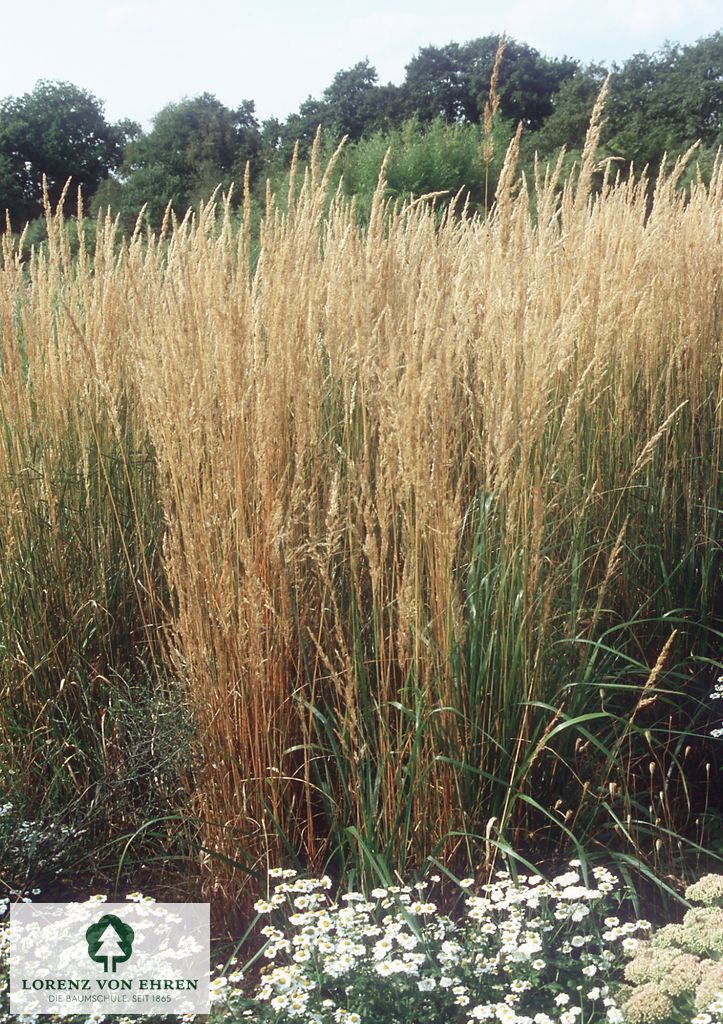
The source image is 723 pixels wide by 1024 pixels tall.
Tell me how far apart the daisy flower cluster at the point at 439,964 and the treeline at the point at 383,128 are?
441 inches

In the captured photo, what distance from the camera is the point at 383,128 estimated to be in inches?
907

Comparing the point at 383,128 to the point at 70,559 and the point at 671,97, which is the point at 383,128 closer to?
the point at 671,97

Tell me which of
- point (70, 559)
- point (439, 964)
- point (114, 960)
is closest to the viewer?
point (439, 964)

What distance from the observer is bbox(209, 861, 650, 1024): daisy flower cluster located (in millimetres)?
1690

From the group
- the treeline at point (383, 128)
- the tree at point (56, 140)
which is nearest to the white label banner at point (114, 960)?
the treeline at point (383, 128)

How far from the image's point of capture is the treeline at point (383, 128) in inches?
563

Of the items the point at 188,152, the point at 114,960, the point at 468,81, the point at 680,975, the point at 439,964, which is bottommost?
the point at 114,960

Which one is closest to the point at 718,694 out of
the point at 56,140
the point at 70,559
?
the point at 70,559

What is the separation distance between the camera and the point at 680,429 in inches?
119

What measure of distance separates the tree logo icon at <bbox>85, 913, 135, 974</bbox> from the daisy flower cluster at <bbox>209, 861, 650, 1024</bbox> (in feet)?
0.82

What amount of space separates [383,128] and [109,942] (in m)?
23.2

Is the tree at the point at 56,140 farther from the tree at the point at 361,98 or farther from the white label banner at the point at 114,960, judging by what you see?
the white label banner at the point at 114,960

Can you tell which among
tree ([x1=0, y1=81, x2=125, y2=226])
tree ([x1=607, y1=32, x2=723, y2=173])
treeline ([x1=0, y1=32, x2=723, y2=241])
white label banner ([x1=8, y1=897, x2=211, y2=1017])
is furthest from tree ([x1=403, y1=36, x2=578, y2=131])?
white label banner ([x1=8, y1=897, x2=211, y2=1017])

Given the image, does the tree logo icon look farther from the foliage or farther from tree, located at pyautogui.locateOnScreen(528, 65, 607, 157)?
tree, located at pyautogui.locateOnScreen(528, 65, 607, 157)
